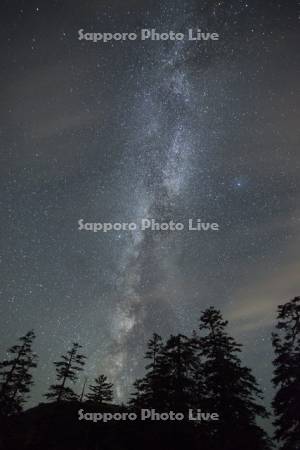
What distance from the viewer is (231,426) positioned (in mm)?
18859

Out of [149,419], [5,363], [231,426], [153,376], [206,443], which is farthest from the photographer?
[5,363]

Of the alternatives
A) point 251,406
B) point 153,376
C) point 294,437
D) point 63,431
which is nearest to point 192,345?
point 153,376

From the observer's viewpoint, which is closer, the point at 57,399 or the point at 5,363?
the point at 5,363

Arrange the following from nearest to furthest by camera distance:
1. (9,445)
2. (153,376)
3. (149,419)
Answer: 1. (149,419)
2. (153,376)
3. (9,445)

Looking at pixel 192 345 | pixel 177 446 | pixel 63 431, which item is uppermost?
pixel 192 345

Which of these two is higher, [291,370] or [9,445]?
[291,370]

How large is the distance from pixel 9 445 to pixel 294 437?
77.5ft

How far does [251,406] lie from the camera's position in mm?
20031

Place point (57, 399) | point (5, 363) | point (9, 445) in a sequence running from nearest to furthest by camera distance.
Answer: point (9, 445)
point (5, 363)
point (57, 399)

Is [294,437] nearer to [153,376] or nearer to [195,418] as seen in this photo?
[195,418]

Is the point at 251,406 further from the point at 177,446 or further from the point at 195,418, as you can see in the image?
the point at 177,446

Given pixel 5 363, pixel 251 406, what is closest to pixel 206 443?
pixel 251 406

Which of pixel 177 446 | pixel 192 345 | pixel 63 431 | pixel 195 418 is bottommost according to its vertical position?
pixel 177 446

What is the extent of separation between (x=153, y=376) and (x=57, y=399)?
50.0 feet
